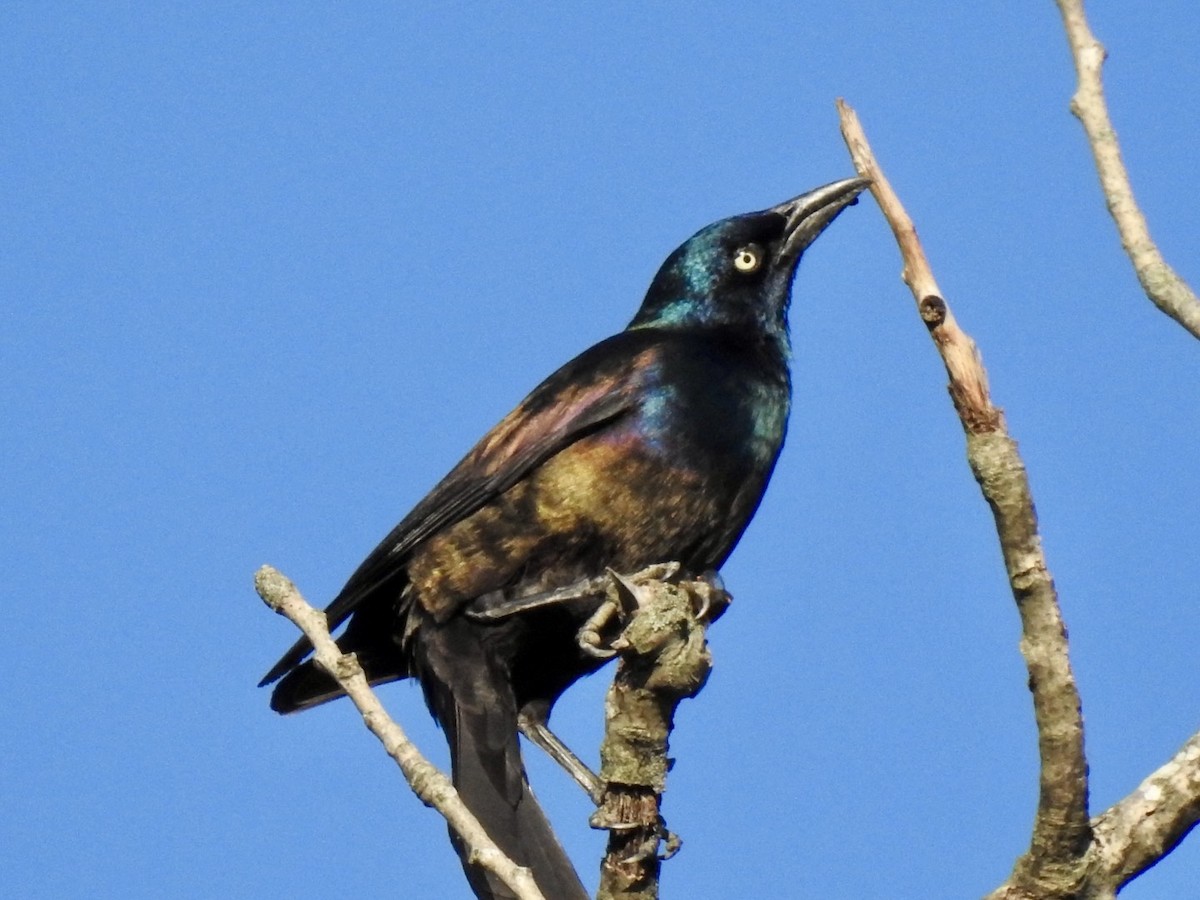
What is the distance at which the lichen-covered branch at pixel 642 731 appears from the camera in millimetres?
3684

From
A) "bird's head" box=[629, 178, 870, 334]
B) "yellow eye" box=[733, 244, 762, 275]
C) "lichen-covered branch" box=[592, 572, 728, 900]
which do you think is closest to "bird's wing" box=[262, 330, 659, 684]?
"bird's head" box=[629, 178, 870, 334]

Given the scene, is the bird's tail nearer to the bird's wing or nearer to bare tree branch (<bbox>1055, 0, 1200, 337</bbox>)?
the bird's wing

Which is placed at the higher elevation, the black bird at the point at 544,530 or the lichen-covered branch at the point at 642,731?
the black bird at the point at 544,530

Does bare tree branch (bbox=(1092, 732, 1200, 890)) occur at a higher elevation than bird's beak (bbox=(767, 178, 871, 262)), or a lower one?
lower

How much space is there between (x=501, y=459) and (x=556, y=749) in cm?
95

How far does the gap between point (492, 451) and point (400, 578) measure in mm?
512

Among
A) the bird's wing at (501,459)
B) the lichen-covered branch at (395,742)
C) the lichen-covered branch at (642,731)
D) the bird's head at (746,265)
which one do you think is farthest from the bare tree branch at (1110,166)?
the bird's head at (746,265)

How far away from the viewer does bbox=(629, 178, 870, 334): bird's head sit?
21.9 feet

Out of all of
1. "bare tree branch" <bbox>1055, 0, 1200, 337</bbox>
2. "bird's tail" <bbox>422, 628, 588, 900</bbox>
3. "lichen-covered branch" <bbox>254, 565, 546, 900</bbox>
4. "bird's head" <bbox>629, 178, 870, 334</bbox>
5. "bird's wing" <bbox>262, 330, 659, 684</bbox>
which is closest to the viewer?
"lichen-covered branch" <bbox>254, 565, 546, 900</bbox>

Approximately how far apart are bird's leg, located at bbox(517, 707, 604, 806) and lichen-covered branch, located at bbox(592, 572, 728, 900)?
1.75 metres

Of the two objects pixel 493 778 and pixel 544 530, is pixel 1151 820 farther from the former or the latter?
pixel 544 530

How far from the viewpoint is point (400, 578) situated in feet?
19.3

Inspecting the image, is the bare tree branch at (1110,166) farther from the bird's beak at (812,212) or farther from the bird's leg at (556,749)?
the bird's beak at (812,212)

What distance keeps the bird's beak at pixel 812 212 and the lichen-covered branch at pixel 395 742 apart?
10.9ft
